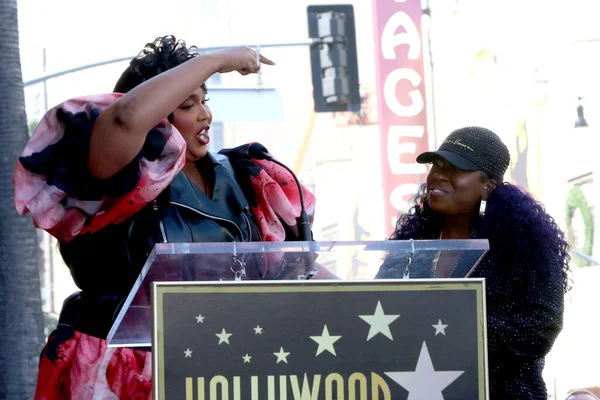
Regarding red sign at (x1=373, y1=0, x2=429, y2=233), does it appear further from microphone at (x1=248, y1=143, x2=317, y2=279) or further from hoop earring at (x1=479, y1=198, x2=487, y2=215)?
microphone at (x1=248, y1=143, x2=317, y2=279)

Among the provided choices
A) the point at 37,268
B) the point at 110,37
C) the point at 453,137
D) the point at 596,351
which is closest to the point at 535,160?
the point at 596,351

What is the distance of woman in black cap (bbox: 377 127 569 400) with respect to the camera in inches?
139

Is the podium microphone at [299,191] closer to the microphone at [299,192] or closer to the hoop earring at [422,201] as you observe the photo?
the microphone at [299,192]

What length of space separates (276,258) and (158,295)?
27 cm

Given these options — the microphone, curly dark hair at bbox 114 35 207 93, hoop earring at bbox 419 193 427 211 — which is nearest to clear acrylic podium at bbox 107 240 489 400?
the microphone

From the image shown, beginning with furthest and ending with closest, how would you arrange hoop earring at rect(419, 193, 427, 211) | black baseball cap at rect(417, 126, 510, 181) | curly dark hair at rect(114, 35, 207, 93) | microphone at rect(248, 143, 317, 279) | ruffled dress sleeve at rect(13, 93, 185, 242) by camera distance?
hoop earring at rect(419, 193, 427, 211), black baseball cap at rect(417, 126, 510, 181), curly dark hair at rect(114, 35, 207, 93), microphone at rect(248, 143, 317, 279), ruffled dress sleeve at rect(13, 93, 185, 242)

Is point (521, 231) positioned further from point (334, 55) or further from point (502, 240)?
point (334, 55)

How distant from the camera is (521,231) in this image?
3.80 m

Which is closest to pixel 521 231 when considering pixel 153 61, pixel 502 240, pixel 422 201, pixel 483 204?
pixel 502 240

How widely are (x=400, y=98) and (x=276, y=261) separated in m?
25.1

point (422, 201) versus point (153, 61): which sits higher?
point (153, 61)

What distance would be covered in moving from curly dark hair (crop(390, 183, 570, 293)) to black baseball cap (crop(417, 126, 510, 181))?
0.28ft

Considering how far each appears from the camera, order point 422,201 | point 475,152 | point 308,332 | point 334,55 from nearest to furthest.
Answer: point 308,332
point 475,152
point 422,201
point 334,55

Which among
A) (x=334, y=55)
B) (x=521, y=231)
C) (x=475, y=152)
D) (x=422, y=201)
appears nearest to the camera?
(x=521, y=231)
